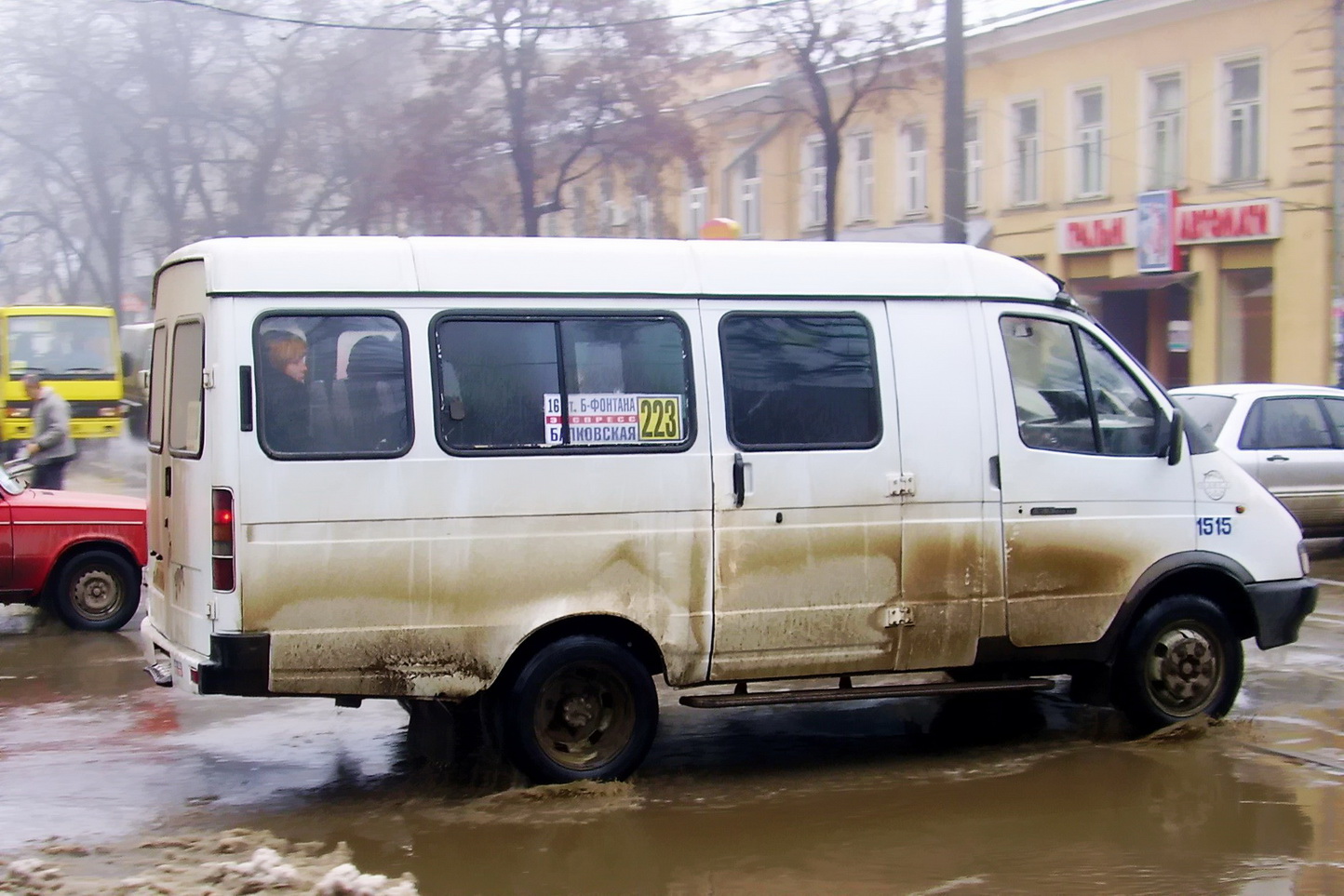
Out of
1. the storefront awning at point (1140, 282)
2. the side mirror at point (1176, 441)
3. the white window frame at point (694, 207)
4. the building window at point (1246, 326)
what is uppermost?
the white window frame at point (694, 207)

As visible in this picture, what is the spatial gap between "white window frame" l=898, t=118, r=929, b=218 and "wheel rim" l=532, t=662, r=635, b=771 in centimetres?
2680

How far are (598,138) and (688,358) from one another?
72.4ft

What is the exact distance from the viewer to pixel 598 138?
91.9ft

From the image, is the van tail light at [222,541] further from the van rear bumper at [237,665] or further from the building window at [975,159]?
the building window at [975,159]

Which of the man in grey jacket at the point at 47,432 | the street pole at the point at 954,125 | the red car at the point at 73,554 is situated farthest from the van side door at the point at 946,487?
the man in grey jacket at the point at 47,432

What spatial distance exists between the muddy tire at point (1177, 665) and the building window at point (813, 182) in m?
27.7

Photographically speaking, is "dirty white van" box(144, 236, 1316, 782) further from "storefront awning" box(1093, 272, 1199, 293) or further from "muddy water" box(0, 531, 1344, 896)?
"storefront awning" box(1093, 272, 1199, 293)

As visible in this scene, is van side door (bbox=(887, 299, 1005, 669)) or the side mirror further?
the side mirror

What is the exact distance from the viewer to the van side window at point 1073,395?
7.20 metres

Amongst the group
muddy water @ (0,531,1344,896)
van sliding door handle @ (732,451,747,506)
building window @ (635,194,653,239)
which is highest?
building window @ (635,194,653,239)

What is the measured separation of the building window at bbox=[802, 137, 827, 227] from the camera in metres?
34.9

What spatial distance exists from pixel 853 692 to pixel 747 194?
31.1 m

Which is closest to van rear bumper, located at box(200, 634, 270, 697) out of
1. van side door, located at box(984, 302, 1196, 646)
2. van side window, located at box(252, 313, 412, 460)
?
van side window, located at box(252, 313, 412, 460)

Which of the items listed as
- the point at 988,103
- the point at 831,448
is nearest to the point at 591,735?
the point at 831,448
